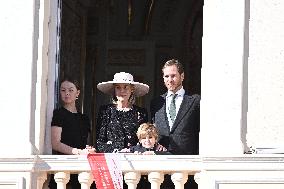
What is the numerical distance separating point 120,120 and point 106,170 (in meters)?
0.47

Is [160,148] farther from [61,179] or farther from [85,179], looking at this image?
[61,179]

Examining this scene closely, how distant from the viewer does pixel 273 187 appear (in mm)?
7293

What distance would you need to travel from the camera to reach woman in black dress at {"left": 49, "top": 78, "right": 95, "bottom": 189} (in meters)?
7.60

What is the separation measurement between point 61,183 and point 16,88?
91cm

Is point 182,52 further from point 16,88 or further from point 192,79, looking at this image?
point 16,88

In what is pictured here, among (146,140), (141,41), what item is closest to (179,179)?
(146,140)

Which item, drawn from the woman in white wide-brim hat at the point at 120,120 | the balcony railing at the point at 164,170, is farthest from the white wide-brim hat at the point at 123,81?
the balcony railing at the point at 164,170

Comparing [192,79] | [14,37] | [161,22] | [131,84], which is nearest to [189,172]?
[131,84]

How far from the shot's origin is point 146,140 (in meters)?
7.32

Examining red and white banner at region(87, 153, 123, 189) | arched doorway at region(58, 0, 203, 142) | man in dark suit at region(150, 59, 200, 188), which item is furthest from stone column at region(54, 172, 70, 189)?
arched doorway at region(58, 0, 203, 142)

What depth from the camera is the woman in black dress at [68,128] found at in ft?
24.9

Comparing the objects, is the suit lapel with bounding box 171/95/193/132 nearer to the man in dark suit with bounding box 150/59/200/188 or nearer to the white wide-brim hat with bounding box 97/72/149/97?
the man in dark suit with bounding box 150/59/200/188

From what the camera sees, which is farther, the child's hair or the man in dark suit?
the man in dark suit

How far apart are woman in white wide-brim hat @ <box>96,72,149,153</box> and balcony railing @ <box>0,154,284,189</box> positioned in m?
0.22
